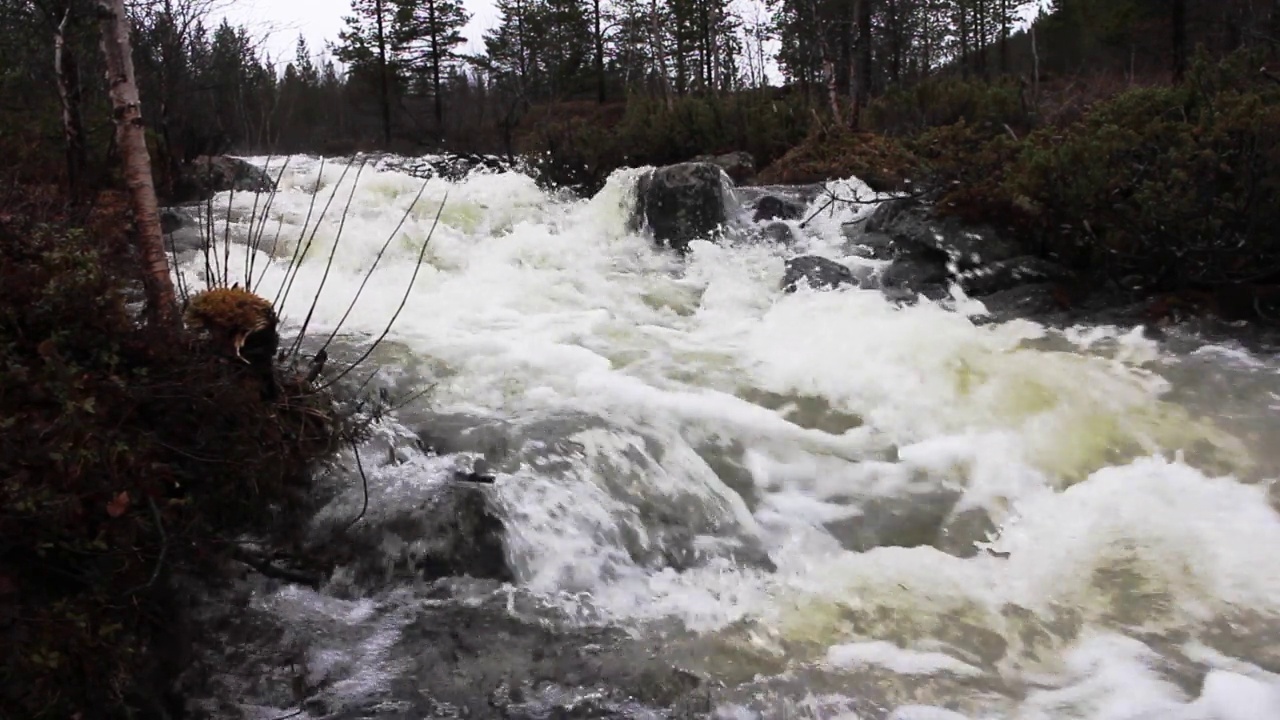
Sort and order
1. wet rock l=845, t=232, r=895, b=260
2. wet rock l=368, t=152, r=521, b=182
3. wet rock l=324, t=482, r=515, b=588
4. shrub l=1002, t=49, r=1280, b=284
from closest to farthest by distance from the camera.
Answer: wet rock l=324, t=482, r=515, b=588 < shrub l=1002, t=49, r=1280, b=284 < wet rock l=845, t=232, r=895, b=260 < wet rock l=368, t=152, r=521, b=182

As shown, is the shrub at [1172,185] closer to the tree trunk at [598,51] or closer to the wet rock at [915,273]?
the wet rock at [915,273]

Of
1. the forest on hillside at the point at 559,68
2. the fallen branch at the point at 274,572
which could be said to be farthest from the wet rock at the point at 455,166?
the fallen branch at the point at 274,572

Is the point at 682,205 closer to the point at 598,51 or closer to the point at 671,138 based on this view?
the point at 671,138

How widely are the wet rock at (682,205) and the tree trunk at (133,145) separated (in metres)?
7.78

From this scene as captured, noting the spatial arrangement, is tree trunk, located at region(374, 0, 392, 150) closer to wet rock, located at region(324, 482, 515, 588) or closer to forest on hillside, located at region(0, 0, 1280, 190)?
forest on hillside, located at region(0, 0, 1280, 190)

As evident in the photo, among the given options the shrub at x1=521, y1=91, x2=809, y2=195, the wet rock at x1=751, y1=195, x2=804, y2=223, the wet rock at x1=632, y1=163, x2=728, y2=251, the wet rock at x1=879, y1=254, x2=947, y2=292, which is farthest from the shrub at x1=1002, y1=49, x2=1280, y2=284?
the shrub at x1=521, y1=91, x2=809, y2=195

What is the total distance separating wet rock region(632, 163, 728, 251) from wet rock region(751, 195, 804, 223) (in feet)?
1.77

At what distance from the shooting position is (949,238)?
9.16m

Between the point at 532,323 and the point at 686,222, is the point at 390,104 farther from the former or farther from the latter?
the point at 532,323

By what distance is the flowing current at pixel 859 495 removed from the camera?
3574 mm

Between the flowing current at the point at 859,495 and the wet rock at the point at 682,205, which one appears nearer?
the flowing current at the point at 859,495

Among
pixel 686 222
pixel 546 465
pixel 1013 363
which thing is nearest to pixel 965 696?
pixel 546 465

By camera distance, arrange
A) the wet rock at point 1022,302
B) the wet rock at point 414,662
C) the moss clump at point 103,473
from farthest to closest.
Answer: the wet rock at point 1022,302 < the wet rock at point 414,662 < the moss clump at point 103,473

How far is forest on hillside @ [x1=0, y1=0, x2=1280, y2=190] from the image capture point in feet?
33.2
